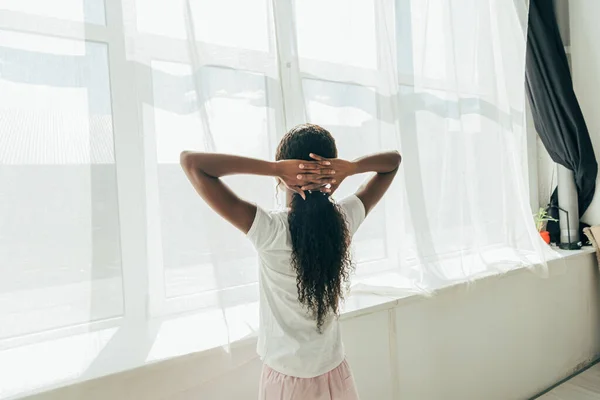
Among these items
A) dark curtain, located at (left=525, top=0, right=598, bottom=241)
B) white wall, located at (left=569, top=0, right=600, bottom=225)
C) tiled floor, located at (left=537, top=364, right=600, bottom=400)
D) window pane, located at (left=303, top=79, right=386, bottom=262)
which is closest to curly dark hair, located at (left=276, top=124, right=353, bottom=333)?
window pane, located at (left=303, top=79, right=386, bottom=262)

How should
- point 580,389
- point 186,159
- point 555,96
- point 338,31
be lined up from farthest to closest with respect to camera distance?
point 555,96, point 580,389, point 338,31, point 186,159

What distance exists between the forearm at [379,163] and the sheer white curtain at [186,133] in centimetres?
29

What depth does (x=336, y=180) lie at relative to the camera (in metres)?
1.06

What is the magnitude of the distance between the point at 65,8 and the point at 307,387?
1.20m

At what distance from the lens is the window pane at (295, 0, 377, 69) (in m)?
1.51

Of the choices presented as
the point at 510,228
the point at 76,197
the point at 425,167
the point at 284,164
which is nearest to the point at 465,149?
the point at 425,167

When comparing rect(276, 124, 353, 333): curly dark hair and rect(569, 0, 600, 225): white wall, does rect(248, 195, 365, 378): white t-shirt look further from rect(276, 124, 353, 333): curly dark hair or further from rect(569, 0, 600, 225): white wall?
rect(569, 0, 600, 225): white wall

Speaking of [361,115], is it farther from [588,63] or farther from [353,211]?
[588,63]

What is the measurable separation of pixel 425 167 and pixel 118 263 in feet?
4.34

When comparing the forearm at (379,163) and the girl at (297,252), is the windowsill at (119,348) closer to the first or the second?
the girl at (297,252)

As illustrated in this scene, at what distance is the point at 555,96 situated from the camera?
248cm

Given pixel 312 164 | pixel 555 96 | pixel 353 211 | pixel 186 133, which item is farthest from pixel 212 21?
pixel 555 96

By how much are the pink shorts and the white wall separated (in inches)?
92.8

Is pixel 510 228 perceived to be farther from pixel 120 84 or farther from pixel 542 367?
pixel 120 84
